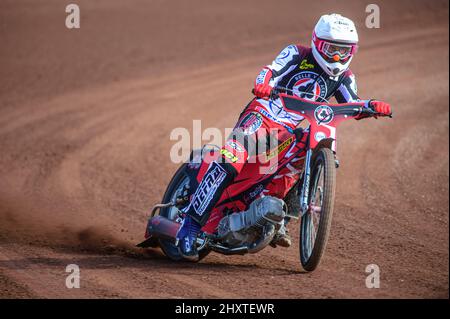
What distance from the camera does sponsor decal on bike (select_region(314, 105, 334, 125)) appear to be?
677cm

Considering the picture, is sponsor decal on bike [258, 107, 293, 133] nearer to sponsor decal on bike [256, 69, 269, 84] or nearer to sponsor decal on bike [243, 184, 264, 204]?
sponsor decal on bike [256, 69, 269, 84]

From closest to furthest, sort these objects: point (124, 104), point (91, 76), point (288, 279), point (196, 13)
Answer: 1. point (288, 279)
2. point (124, 104)
3. point (91, 76)
4. point (196, 13)

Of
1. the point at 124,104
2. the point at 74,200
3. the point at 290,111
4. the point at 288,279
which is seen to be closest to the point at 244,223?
the point at 288,279

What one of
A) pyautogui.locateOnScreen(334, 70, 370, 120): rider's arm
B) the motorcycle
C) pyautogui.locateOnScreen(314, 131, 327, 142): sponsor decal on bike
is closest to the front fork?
the motorcycle

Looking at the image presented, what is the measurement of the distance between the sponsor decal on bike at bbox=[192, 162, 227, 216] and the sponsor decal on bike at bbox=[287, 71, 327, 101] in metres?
1.11

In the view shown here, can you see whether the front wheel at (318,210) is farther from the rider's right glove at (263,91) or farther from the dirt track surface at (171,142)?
the rider's right glove at (263,91)

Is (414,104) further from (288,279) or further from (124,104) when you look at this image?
(288,279)

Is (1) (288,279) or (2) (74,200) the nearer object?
(1) (288,279)

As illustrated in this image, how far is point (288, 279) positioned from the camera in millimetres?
6676

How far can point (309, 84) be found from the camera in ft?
24.3

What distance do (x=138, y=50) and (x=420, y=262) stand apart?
1289cm

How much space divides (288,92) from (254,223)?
57.9 inches

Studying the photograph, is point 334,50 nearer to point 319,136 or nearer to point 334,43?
point 334,43

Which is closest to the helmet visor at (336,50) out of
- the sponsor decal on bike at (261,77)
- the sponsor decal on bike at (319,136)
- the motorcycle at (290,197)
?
the motorcycle at (290,197)
